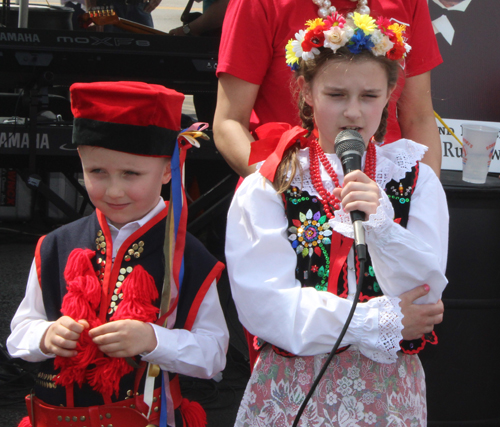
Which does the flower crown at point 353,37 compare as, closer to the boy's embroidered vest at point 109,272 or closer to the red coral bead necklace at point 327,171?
the red coral bead necklace at point 327,171

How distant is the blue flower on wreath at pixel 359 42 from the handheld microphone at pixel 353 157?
0.22 m

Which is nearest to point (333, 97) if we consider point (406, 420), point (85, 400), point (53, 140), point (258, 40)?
point (258, 40)

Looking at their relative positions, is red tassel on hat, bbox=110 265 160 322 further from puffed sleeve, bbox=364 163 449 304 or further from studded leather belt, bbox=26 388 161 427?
puffed sleeve, bbox=364 163 449 304

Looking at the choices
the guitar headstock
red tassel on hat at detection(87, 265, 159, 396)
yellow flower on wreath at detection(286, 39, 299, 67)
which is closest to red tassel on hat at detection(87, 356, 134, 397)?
red tassel on hat at detection(87, 265, 159, 396)

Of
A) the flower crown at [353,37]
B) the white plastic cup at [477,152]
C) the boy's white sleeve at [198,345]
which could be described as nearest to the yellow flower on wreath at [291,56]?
the flower crown at [353,37]

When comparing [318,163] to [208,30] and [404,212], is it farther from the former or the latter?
[208,30]

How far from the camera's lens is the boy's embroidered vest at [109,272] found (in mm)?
1407

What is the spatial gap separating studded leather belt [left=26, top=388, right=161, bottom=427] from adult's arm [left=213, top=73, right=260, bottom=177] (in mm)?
709

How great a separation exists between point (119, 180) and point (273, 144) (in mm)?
409

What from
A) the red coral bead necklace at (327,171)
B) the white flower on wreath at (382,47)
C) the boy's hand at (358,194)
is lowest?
the boy's hand at (358,194)

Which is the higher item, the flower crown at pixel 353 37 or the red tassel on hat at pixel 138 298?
the flower crown at pixel 353 37

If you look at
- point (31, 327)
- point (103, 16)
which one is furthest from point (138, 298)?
point (103, 16)

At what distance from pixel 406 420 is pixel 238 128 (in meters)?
0.92

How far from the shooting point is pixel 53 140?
2994mm
